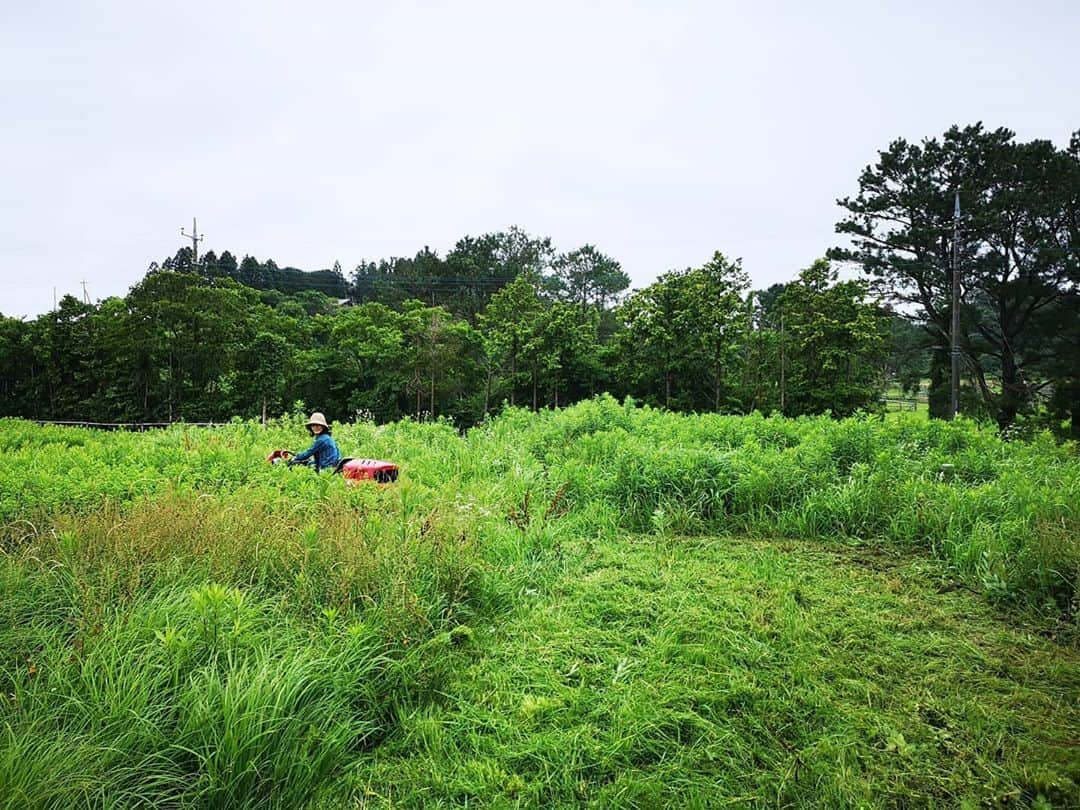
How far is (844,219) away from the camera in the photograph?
22797mm

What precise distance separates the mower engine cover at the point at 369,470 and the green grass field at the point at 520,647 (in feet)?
3.58

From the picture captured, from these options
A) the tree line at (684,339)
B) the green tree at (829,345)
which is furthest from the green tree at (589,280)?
the green tree at (829,345)

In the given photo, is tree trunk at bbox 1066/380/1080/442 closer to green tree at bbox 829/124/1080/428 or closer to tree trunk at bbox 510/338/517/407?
green tree at bbox 829/124/1080/428

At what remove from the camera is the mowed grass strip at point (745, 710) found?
2.30 meters

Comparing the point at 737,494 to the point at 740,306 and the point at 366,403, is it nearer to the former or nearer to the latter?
the point at 740,306

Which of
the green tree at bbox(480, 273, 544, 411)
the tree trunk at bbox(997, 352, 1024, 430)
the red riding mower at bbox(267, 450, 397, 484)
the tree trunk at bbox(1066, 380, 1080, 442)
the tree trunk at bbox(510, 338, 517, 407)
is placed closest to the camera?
the red riding mower at bbox(267, 450, 397, 484)

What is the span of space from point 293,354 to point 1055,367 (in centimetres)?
3209

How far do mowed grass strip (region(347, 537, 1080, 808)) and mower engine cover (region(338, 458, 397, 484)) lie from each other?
3.27m

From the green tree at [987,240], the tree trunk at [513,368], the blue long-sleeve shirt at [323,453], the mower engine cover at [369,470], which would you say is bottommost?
the mower engine cover at [369,470]

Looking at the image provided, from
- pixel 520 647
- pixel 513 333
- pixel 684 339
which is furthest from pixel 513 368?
pixel 520 647

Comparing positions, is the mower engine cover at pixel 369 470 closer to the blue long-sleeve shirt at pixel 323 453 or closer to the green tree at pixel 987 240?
the blue long-sleeve shirt at pixel 323 453

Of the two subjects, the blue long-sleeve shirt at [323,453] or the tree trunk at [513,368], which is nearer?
the blue long-sleeve shirt at [323,453]

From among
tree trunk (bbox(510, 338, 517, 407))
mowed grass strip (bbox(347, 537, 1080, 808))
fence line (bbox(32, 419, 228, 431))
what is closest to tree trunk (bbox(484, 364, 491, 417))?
tree trunk (bbox(510, 338, 517, 407))

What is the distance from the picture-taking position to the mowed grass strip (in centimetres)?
230
